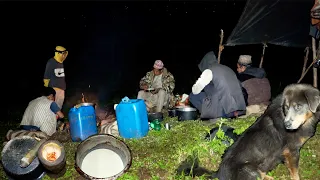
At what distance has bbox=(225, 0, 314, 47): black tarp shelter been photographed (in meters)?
8.47

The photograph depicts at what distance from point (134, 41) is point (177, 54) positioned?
621 centimetres

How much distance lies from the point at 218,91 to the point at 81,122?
3.05 meters

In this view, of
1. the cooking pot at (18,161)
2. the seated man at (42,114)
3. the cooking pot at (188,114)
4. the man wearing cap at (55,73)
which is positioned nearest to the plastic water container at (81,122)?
the seated man at (42,114)

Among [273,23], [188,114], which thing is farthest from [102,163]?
[273,23]

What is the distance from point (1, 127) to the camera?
9.50 meters

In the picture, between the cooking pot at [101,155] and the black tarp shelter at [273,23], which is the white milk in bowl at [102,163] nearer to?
the cooking pot at [101,155]

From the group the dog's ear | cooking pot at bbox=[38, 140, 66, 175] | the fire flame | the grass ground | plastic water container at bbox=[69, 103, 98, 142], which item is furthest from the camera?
plastic water container at bbox=[69, 103, 98, 142]

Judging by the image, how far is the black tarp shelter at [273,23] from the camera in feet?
27.8

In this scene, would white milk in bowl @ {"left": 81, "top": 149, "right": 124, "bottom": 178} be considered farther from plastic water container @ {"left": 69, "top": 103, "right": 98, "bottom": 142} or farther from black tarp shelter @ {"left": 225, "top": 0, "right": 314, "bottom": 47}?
black tarp shelter @ {"left": 225, "top": 0, "right": 314, "bottom": 47}

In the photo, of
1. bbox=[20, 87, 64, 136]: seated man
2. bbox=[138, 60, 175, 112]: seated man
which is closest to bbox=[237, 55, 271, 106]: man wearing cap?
bbox=[138, 60, 175, 112]: seated man

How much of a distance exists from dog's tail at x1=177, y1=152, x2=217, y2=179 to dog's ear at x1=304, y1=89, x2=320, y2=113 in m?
1.64

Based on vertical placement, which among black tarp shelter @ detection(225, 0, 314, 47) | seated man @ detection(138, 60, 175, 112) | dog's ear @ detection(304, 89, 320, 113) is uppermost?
black tarp shelter @ detection(225, 0, 314, 47)

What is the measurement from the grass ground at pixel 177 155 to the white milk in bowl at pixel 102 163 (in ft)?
0.71

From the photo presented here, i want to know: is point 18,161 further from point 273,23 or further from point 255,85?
point 273,23
